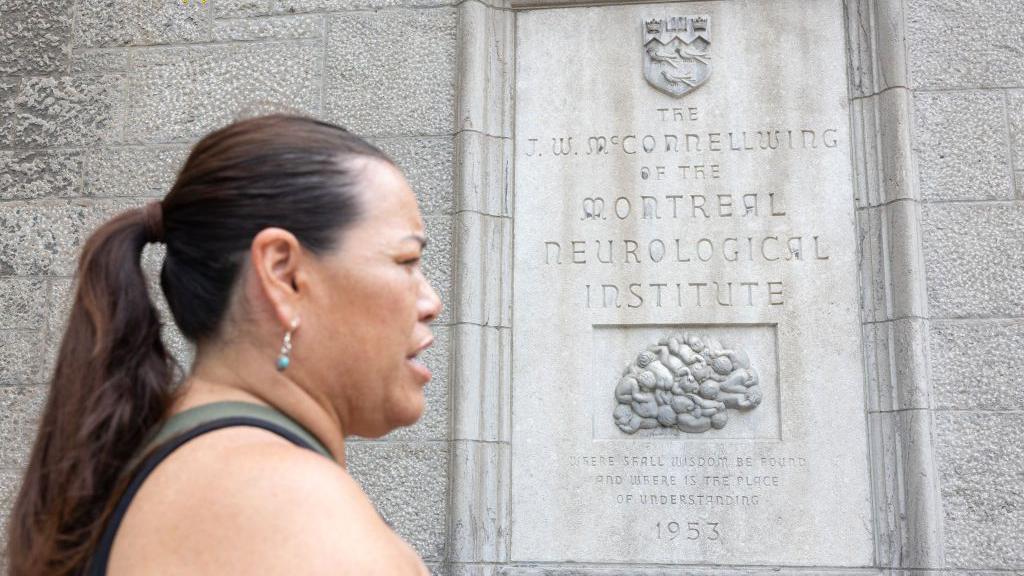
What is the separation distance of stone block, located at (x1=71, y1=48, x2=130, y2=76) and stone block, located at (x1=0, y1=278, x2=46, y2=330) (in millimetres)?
1080

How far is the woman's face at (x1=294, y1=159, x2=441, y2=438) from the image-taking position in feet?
3.82

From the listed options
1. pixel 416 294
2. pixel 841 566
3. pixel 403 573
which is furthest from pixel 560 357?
pixel 403 573

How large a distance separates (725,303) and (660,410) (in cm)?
56

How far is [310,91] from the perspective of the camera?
4.55 meters

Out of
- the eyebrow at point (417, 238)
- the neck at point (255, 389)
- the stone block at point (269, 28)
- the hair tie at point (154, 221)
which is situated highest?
the stone block at point (269, 28)

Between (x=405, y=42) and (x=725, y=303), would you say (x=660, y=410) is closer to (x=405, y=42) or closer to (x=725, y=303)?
(x=725, y=303)

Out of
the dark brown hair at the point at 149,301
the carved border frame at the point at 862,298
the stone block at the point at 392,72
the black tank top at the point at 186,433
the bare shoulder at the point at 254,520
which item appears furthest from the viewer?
the stone block at the point at 392,72

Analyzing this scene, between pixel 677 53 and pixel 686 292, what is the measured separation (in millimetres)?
1163

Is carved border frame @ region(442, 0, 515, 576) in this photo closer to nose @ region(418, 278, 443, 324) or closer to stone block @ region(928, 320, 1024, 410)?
stone block @ region(928, 320, 1024, 410)

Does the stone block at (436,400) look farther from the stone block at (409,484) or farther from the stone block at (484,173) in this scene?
the stone block at (484,173)

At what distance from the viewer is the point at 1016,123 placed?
417 centimetres

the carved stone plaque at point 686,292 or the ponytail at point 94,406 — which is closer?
Result: the ponytail at point 94,406

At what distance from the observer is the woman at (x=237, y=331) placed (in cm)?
109

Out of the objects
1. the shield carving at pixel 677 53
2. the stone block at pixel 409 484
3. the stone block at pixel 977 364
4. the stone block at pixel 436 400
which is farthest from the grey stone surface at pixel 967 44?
the stone block at pixel 409 484
